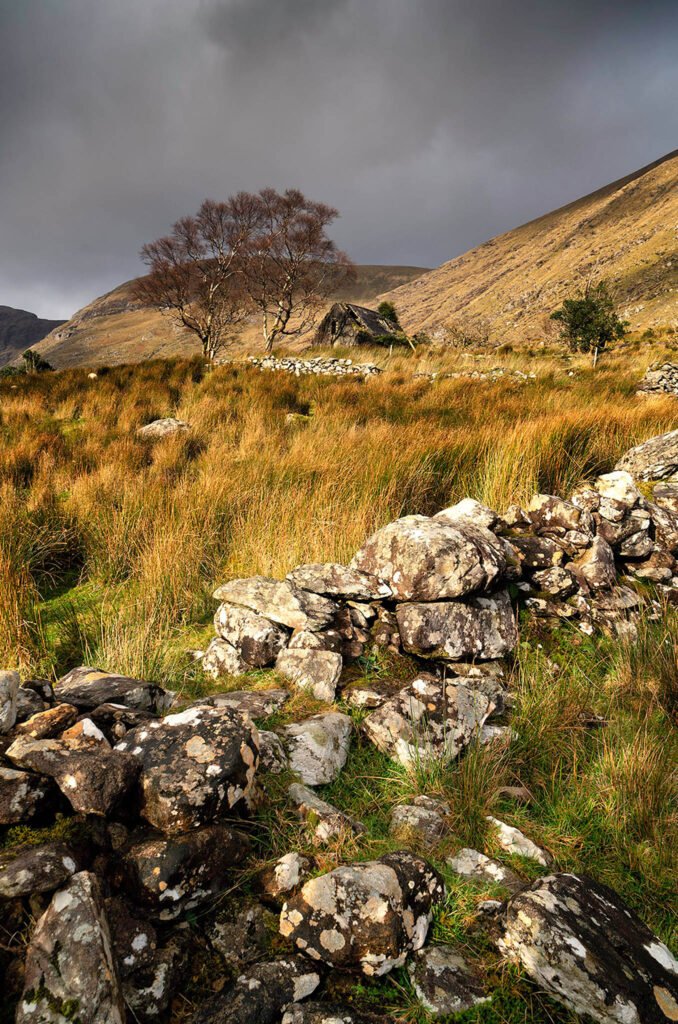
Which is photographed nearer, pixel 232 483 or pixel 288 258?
pixel 232 483

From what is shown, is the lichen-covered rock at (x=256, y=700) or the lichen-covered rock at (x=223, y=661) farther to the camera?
the lichen-covered rock at (x=223, y=661)

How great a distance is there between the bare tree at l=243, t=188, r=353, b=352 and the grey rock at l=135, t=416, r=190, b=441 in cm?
2300

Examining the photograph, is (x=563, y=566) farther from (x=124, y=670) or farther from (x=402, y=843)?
(x=124, y=670)

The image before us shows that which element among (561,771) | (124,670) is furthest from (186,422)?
(561,771)

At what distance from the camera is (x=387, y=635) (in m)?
3.07

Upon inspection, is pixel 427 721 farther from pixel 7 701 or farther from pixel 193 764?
pixel 7 701

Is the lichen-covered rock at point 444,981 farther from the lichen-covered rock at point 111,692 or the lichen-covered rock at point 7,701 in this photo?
the lichen-covered rock at point 7,701

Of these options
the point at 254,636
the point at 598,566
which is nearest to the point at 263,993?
the point at 254,636

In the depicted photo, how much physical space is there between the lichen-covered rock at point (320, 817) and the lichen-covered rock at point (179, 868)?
0.29m

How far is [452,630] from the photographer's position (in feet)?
9.71

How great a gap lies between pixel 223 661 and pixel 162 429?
5.44 metres

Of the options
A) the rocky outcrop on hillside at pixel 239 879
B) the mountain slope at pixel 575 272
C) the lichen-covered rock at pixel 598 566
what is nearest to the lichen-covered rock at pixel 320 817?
the rocky outcrop on hillside at pixel 239 879

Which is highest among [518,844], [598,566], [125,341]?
[125,341]

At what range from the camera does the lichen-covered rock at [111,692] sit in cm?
216
